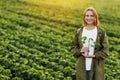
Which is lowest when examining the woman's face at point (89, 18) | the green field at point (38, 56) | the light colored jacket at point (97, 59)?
the green field at point (38, 56)

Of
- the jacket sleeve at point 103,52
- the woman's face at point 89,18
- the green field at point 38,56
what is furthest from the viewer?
the green field at point 38,56

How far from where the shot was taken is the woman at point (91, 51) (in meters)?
6.42

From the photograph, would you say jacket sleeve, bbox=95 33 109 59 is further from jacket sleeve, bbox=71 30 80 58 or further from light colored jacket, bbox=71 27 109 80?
jacket sleeve, bbox=71 30 80 58

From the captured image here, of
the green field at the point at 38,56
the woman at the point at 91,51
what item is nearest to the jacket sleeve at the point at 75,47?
the woman at the point at 91,51

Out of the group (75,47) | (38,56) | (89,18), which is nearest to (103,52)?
(75,47)

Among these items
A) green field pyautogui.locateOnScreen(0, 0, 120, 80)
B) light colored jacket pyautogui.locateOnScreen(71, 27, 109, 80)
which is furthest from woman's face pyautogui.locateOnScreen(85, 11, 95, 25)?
green field pyautogui.locateOnScreen(0, 0, 120, 80)

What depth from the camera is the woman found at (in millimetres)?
6418

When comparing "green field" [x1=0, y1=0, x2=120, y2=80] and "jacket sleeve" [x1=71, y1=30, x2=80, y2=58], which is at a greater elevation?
"jacket sleeve" [x1=71, y1=30, x2=80, y2=58]

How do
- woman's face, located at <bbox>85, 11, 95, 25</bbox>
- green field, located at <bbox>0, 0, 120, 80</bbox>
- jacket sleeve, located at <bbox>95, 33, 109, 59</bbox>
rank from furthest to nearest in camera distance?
green field, located at <bbox>0, 0, 120, 80</bbox> < woman's face, located at <bbox>85, 11, 95, 25</bbox> < jacket sleeve, located at <bbox>95, 33, 109, 59</bbox>

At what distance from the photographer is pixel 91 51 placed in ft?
21.2

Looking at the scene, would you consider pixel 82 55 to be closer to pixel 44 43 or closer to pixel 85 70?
pixel 85 70

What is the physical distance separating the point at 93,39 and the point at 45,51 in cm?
811

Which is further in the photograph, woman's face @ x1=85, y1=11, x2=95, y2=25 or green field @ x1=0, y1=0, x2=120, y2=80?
green field @ x1=0, y1=0, x2=120, y2=80

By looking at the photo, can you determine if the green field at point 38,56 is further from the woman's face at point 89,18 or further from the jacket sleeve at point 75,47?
the woman's face at point 89,18
